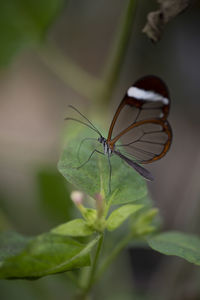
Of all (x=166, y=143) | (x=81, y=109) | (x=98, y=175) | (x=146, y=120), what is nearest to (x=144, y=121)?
(x=146, y=120)

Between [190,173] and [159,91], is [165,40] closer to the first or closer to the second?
[190,173]

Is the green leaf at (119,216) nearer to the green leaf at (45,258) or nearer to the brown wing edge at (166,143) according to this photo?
the green leaf at (45,258)

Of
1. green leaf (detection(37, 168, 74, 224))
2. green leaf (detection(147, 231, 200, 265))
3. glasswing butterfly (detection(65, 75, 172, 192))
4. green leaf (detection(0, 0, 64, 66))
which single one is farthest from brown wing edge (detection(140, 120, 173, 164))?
green leaf (detection(0, 0, 64, 66))

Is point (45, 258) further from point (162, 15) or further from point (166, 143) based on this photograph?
point (162, 15)

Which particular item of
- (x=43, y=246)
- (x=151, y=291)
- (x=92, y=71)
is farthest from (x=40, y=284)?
(x=92, y=71)

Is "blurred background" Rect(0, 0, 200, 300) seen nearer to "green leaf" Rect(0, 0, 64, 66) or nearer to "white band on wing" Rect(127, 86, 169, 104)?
"green leaf" Rect(0, 0, 64, 66)

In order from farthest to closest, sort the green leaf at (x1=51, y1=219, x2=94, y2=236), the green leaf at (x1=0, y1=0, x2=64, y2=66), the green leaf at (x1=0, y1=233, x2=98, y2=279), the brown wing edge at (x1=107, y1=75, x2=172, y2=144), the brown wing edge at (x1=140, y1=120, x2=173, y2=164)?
the green leaf at (x1=0, y1=0, x2=64, y2=66), the brown wing edge at (x1=140, y1=120, x2=173, y2=164), the brown wing edge at (x1=107, y1=75, x2=172, y2=144), the green leaf at (x1=51, y1=219, x2=94, y2=236), the green leaf at (x1=0, y1=233, x2=98, y2=279)
